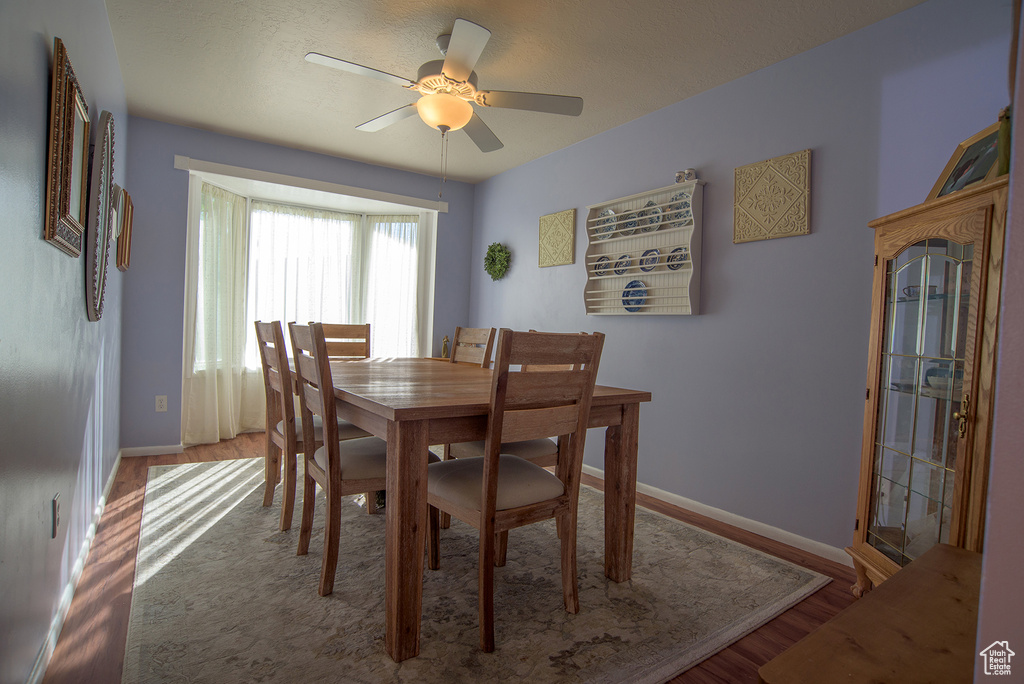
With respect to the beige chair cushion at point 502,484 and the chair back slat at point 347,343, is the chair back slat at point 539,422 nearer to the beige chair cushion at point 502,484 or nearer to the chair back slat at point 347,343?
the beige chair cushion at point 502,484

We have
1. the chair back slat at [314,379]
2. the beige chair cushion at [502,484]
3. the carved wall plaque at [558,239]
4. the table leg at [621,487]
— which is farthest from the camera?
the carved wall plaque at [558,239]

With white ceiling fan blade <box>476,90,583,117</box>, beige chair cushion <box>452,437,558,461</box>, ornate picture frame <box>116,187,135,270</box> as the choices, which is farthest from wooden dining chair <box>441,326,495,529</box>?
ornate picture frame <box>116,187,135,270</box>

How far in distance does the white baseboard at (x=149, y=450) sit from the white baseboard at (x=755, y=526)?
331 centimetres

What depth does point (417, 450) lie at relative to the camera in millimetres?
1501

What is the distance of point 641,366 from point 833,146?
155 centimetres

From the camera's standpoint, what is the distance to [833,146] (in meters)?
2.38

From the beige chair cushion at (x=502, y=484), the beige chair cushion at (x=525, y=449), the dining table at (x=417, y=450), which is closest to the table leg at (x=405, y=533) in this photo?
the dining table at (x=417, y=450)

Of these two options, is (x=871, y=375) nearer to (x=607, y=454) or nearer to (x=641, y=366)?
(x=607, y=454)

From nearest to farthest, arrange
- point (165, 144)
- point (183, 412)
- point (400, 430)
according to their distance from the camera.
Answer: point (400, 430), point (165, 144), point (183, 412)

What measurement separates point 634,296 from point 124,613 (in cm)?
285

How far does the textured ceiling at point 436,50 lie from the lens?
2268 millimetres

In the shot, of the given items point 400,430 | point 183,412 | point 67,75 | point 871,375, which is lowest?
point 183,412

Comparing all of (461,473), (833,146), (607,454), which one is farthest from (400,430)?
(833,146)

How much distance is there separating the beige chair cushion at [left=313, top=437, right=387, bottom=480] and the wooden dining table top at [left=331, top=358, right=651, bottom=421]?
25 cm
